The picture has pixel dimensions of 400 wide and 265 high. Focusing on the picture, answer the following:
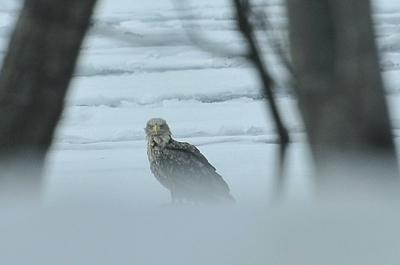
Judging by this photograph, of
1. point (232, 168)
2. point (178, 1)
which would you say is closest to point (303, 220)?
point (178, 1)

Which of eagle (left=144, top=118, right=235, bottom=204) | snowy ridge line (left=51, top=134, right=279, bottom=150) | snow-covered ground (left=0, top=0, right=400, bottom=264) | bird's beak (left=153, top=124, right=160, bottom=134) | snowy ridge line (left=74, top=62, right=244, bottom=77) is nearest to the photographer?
snow-covered ground (left=0, top=0, right=400, bottom=264)

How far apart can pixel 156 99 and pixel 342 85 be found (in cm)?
518

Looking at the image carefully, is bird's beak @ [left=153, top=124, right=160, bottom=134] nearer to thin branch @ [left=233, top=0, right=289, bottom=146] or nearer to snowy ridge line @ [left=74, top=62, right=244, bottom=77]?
snowy ridge line @ [left=74, top=62, right=244, bottom=77]

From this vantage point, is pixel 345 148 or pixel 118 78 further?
pixel 118 78

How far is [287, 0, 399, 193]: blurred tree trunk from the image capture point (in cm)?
106

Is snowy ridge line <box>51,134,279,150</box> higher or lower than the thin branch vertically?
higher

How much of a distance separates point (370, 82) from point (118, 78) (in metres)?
5.85

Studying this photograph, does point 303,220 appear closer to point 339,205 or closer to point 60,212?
point 339,205

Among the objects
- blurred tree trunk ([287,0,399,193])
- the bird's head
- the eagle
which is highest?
the bird's head

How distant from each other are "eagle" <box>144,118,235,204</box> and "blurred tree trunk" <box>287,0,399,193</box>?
265 cm

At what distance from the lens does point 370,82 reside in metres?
1.07

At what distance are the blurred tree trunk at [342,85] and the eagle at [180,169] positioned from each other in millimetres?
2646

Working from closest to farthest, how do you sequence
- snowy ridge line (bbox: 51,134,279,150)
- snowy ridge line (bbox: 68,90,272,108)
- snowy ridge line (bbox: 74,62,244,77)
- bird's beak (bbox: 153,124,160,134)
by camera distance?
bird's beak (bbox: 153,124,160,134) → snowy ridge line (bbox: 51,134,279,150) → snowy ridge line (bbox: 68,90,272,108) → snowy ridge line (bbox: 74,62,244,77)

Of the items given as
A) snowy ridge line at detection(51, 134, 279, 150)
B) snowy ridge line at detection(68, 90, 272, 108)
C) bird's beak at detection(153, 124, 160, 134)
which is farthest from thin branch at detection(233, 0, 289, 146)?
snowy ridge line at detection(68, 90, 272, 108)
